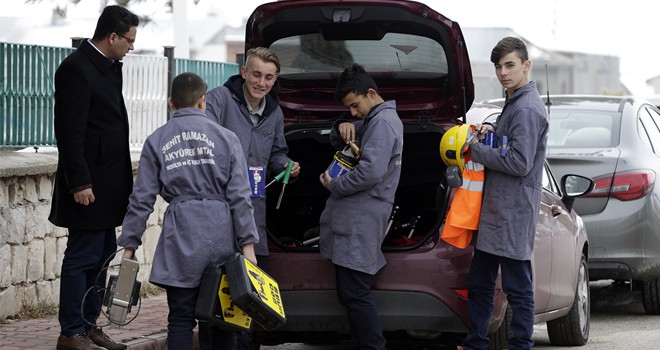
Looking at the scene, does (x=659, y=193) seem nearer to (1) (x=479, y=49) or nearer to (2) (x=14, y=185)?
(2) (x=14, y=185)

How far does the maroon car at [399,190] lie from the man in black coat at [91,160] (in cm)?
82

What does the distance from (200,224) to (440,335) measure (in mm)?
1771

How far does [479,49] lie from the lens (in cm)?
4947

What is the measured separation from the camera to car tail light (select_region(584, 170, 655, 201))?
9.76 meters

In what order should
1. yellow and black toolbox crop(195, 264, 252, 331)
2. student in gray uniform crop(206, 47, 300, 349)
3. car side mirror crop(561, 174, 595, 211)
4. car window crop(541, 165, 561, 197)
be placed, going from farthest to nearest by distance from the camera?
1. car side mirror crop(561, 174, 595, 211)
2. car window crop(541, 165, 561, 197)
3. student in gray uniform crop(206, 47, 300, 349)
4. yellow and black toolbox crop(195, 264, 252, 331)

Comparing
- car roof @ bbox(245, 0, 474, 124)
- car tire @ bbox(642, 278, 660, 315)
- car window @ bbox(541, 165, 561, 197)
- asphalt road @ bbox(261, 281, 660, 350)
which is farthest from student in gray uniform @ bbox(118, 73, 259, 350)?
car tire @ bbox(642, 278, 660, 315)

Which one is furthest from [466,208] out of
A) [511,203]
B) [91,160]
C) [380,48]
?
[91,160]

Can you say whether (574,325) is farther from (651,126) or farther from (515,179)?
(651,126)

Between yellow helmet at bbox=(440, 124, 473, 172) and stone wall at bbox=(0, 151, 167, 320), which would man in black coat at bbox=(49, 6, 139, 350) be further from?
yellow helmet at bbox=(440, 124, 473, 172)

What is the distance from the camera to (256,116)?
7285mm

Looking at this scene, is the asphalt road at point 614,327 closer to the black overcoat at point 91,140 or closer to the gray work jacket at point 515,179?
the gray work jacket at point 515,179

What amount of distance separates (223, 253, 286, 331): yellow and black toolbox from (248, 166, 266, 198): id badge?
1.05 meters

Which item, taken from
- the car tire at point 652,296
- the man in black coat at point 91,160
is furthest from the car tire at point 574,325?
the man in black coat at point 91,160

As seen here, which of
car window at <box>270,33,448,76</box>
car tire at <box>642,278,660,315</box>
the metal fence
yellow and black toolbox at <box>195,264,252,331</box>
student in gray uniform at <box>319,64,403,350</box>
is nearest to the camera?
yellow and black toolbox at <box>195,264,252,331</box>
